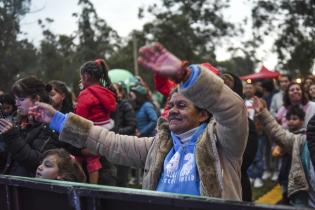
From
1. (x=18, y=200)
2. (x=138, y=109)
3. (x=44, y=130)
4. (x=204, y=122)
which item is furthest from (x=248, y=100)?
(x=18, y=200)

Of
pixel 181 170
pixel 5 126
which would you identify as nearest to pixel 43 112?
pixel 5 126

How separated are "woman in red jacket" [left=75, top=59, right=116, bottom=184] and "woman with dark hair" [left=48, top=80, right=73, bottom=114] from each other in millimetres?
125

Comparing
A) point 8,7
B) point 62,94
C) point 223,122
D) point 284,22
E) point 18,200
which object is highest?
point 284,22

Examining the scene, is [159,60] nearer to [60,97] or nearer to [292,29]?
[60,97]

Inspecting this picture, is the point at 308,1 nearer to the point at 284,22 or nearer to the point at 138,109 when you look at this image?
the point at 284,22

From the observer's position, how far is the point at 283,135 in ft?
16.4

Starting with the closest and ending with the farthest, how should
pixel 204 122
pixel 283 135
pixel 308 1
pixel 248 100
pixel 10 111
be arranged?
pixel 204 122, pixel 283 135, pixel 10 111, pixel 248 100, pixel 308 1

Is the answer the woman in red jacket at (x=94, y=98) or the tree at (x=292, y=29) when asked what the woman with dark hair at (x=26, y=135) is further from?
the tree at (x=292, y=29)

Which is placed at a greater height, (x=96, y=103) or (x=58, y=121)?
(x=96, y=103)

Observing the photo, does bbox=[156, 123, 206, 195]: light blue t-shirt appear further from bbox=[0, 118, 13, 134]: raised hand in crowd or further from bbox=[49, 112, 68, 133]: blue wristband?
bbox=[0, 118, 13, 134]: raised hand in crowd

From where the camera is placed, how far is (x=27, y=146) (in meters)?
3.80

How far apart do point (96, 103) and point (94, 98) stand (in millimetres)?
56

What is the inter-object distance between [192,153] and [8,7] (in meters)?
7.61

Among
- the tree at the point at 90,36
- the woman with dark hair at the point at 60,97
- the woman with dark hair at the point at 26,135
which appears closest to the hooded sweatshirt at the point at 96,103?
the woman with dark hair at the point at 60,97
